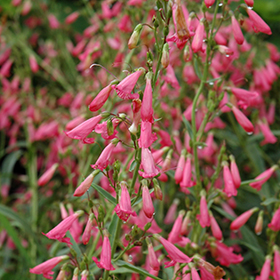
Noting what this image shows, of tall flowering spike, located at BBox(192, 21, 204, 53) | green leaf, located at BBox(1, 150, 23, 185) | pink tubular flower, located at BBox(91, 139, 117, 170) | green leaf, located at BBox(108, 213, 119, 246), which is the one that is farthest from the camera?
green leaf, located at BBox(1, 150, 23, 185)

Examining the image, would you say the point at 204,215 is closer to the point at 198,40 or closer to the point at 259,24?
the point at 198,40

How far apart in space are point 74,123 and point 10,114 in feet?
3.99

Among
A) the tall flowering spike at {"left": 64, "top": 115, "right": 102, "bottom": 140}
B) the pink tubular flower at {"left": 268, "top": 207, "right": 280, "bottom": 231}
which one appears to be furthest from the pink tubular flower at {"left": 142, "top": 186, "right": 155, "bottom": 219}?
the pink tubular flower at {"left": 268, "top": 207, "right": 280, "bottom": 231}

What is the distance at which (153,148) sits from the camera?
1572 millimetres

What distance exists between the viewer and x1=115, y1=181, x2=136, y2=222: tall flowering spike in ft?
3.40

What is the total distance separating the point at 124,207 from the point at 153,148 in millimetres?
569

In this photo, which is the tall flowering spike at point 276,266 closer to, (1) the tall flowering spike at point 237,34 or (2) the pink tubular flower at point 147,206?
(2) the pink tubular flower at point 147,206

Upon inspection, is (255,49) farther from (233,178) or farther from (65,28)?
(65,28)

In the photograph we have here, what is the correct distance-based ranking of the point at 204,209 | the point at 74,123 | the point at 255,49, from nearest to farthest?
the point at 204,209 → the point at 74,123 → the point at 255,49

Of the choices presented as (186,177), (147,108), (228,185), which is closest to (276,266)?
(228,185)

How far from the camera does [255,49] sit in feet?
8.72

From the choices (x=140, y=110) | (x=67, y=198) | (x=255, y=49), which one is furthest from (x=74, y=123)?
(x=255, y=49)

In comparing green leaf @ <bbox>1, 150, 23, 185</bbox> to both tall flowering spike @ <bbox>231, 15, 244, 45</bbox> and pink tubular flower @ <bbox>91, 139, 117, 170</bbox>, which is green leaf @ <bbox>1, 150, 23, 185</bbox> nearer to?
pink tubular flower @ <bbox>91, 139, 117, 170</bbox>

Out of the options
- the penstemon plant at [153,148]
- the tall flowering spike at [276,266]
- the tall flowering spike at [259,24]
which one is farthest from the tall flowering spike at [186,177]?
the tall flowering spike at [259,24]
